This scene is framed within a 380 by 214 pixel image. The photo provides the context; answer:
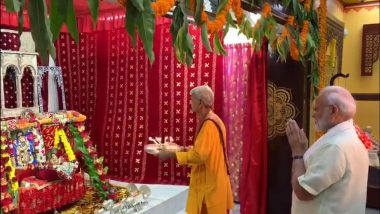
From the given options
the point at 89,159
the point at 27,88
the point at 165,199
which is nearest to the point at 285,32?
the point at 165,199

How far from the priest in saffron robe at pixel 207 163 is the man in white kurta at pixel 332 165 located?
691 mm

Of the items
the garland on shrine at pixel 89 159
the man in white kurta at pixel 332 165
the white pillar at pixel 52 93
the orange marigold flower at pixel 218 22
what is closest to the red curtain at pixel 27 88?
the white pillar at pixel 52 93

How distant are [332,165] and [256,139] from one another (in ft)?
4.55

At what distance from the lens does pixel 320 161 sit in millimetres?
1623

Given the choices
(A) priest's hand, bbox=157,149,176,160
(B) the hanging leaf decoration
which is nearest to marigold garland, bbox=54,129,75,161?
(A) priest's hand, bbox=157,149,176,160

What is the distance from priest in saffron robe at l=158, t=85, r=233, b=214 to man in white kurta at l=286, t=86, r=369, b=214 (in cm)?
69

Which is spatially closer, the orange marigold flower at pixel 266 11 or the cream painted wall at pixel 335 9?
the orange marigold flower at pixel 266 11

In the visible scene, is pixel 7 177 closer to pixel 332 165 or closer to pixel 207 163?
pixel 207 163

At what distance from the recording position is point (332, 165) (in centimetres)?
159

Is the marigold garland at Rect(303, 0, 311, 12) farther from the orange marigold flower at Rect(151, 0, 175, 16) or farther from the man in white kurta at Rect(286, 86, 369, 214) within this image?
the orange marigold flower at Rect(151, 0, 175, 16)

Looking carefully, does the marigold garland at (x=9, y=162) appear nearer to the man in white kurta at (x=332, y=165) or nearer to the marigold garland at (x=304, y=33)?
the man in white kurta at (x=332, y=165)

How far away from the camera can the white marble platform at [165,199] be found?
331 centimetres

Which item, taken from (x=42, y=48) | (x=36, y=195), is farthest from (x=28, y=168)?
(x=42, y=48)

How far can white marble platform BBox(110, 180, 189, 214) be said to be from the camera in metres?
3.31
